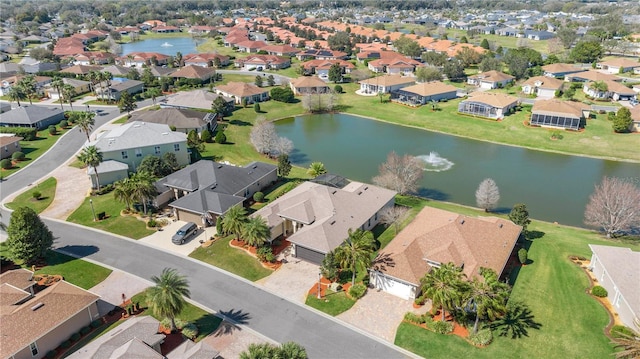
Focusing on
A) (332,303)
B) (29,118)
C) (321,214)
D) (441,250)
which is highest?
Answer: (29,118)

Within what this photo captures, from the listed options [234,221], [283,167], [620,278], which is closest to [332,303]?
[234,221]

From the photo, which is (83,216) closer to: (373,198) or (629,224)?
(373,198)

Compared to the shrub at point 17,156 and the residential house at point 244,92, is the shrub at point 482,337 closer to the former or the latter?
the shrub at point 17,156

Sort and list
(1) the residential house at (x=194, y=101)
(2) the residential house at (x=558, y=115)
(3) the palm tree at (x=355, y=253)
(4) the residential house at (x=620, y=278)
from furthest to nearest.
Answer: (1) the residential house at (x=194, y=101)
(2) the residential house at (x=558, y=115)
(3) the palm tree at (x=355, y=253)
(4) the residential house at (x=620, y=278)

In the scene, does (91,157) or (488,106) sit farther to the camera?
(488,106)

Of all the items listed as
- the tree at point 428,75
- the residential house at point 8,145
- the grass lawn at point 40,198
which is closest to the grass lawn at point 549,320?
the grass lawn at point 40,198

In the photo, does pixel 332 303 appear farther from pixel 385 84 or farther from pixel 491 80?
pixel 491 80

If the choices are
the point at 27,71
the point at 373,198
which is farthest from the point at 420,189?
the point at 27,71

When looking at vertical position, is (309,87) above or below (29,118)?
below
